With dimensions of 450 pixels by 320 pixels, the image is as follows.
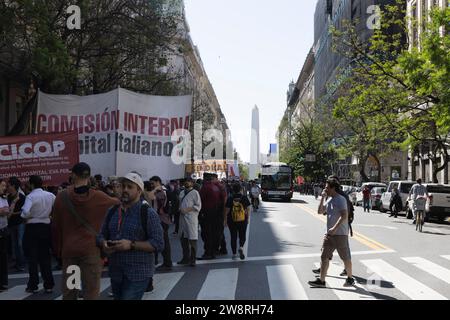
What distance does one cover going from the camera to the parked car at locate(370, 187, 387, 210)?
3738 centimetres

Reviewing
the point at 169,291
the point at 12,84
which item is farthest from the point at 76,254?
the point at 12,84

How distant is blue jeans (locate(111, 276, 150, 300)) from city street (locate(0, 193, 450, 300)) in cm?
335

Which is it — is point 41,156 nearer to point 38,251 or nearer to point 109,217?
point 38,251

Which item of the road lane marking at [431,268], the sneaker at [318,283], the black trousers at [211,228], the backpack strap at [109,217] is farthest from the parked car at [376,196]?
the backpack strap at [109,217]

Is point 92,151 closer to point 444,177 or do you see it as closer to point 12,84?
point 12,84

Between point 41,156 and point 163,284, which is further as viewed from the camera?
point 41,156

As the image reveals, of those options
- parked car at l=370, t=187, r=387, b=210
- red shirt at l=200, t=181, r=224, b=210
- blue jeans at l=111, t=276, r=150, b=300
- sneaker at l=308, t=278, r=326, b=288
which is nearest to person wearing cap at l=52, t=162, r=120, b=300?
blue jeans at l=111, t=276, r=150, b=300

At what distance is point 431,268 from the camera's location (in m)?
11.7

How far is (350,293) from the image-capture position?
891 centimetres

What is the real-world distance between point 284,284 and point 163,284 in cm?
191

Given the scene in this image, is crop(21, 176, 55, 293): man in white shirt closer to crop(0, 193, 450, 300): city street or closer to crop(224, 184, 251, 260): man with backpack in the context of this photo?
crop(0, 193, 450, 300): city street

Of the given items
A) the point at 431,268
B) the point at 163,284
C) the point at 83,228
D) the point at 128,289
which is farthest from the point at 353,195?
the point at 128,289

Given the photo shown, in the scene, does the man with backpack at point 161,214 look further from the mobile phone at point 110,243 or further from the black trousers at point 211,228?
the mobile phone at point 110,243

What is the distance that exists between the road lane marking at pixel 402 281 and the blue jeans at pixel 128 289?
15.8 feet
